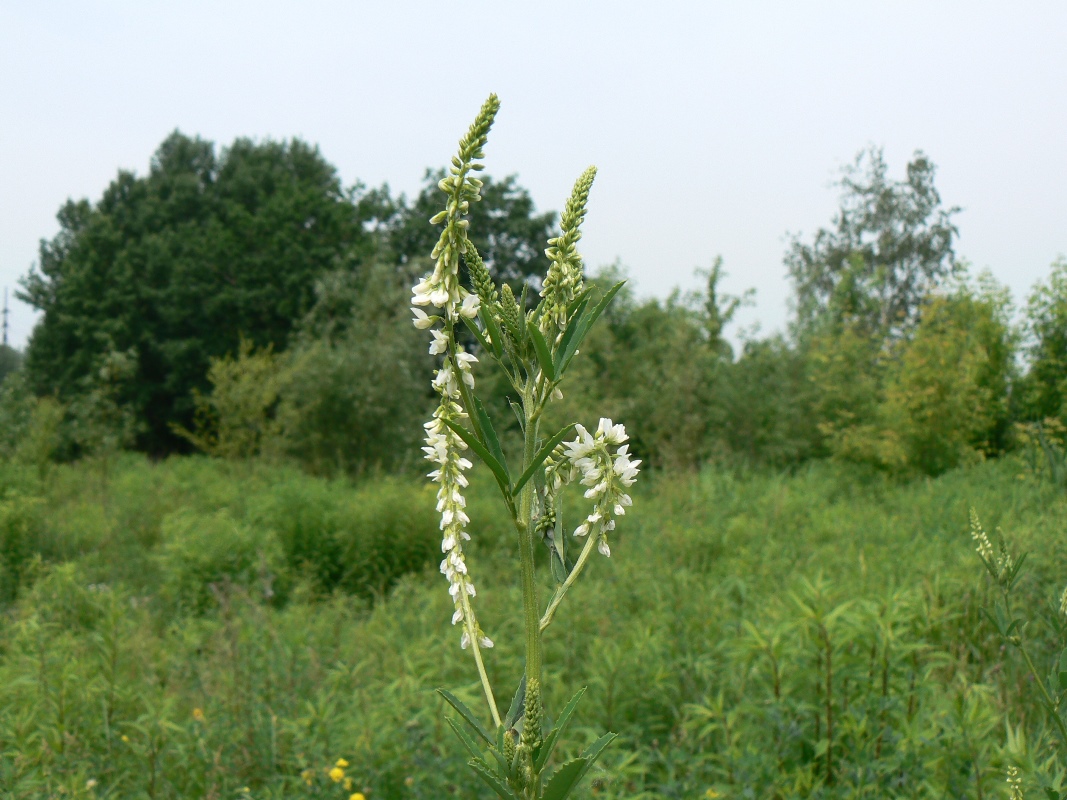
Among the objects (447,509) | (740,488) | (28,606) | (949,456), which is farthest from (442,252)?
(949,456)

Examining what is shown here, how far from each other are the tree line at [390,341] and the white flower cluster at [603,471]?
37.7 inches

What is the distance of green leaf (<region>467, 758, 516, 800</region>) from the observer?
3.02ft

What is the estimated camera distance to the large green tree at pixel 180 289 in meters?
28.6

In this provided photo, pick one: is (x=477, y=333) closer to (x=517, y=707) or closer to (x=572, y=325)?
(x=572, y=325)

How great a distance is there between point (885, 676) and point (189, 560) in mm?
6230

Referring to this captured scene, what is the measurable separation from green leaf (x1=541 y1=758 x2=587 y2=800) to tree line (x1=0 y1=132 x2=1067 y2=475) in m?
1.26

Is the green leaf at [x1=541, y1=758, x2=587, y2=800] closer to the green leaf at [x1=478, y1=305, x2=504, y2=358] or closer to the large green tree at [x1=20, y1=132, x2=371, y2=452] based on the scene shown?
the green leaf at [x1=478, y1=305, x2=504, y2=358]

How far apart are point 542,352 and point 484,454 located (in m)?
0.13

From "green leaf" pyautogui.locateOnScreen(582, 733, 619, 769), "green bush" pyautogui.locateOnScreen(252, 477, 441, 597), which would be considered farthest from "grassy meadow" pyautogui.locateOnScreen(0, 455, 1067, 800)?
"green leaf" pyautogui.locateOnScreen(582, 733, 619, 769)

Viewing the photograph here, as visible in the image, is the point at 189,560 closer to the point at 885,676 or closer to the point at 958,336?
the point at 885,676

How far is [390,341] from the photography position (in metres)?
16.4

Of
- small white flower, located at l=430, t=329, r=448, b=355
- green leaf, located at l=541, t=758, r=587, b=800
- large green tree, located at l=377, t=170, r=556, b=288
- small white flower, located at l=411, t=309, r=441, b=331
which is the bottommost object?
green leaf, located at l=541, t=758, r=587, b=800

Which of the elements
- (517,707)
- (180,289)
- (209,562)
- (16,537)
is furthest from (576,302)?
(180,289)

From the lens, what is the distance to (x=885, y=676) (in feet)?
10.9
